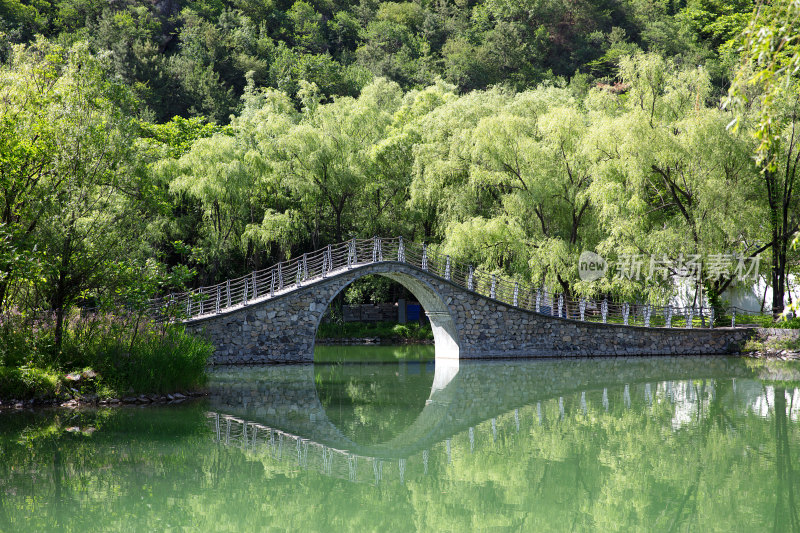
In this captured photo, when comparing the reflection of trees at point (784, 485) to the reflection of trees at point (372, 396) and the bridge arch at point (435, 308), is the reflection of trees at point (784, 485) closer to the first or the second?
the reflection of trees at point (372, 396)

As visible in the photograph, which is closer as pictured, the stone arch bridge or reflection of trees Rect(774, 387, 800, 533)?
reflection of trees Rect(774, 387, 800, 533)

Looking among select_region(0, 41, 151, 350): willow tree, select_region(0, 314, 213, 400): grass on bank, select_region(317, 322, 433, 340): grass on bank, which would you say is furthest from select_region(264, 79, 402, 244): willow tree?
select_region(0, 314, 213, 400): grass on bank

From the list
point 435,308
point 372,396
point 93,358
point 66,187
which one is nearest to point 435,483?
point 372,396

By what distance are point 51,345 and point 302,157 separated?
14.0 m

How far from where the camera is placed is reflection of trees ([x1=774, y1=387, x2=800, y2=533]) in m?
6.67

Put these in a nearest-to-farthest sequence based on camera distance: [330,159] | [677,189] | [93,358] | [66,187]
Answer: [66,187] → [93,358] → [677,189] → [330,159]

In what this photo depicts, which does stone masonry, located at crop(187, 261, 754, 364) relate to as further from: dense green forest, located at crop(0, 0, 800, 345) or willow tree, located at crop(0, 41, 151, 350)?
willow tree, located at crop(0, 41, 151, 350)

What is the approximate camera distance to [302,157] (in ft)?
82.2

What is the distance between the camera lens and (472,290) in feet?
68.1

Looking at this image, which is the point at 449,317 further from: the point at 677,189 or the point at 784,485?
the point at 784,485

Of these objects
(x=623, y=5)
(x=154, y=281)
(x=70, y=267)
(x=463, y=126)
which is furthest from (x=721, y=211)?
(x=623, y=5)

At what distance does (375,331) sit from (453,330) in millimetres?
9468

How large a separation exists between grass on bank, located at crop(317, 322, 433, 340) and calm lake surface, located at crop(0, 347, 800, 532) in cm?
1342

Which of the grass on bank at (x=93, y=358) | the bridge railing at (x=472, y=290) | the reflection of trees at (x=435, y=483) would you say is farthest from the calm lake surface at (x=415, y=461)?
the bridge railing at (x=472, y=290)
